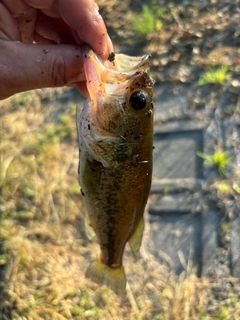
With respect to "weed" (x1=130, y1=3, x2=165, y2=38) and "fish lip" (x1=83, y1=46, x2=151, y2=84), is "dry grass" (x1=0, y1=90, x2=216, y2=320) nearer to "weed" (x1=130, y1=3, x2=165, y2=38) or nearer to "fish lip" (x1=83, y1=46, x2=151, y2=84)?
"weed" (x1=130, y1=3, x2=165, y2=38)

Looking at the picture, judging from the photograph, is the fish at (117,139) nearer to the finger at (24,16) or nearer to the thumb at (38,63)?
the thumb at (38,63)

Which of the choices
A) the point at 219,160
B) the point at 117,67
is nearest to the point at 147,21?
the point at 219,160

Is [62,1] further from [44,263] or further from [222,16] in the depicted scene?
[222,16]

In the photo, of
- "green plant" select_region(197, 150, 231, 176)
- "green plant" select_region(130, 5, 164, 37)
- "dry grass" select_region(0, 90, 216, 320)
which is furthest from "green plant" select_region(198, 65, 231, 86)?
"dry grass" select_region(0, 90, 216, 320)

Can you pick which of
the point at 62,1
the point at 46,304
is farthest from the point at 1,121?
the point at 62,1

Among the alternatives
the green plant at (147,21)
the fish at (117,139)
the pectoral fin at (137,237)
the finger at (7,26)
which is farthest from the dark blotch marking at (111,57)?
the green plant at (147,21)
